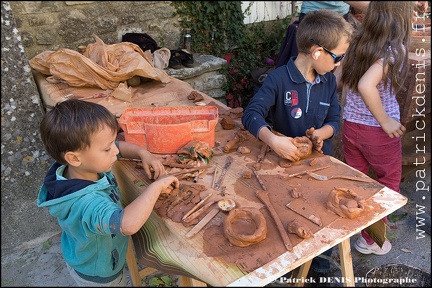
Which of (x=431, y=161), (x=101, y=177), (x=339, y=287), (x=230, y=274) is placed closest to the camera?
(x=230, y=274)

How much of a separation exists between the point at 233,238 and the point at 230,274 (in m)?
0.13

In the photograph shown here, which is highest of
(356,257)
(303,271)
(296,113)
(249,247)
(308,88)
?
(308,88)

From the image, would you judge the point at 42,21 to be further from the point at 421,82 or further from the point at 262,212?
the point at 421,82

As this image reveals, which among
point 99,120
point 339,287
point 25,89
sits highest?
point 99,120

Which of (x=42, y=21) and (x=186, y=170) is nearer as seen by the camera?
(x=186, y=170)

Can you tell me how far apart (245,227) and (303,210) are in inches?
10.0

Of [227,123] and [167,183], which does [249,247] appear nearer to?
[167,183]

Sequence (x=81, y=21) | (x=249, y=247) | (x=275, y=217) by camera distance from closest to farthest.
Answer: (x=249, y=247) < (x=275, y=217) < (x=81, y=21)

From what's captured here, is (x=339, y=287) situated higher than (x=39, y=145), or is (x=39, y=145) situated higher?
(x=39, y=145)

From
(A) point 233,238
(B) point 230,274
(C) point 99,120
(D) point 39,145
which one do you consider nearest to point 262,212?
(A) point 233,238

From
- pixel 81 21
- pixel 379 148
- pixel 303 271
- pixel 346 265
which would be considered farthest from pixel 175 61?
pixel 346 265

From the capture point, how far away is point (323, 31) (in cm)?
206

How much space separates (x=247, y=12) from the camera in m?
5.02

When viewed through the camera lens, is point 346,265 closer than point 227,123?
Yes
